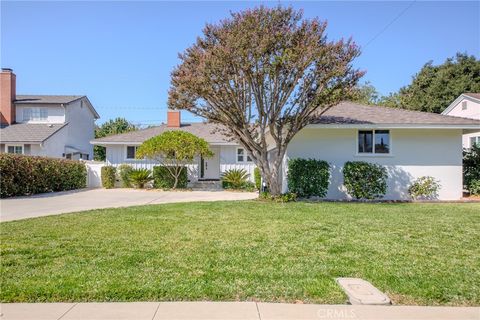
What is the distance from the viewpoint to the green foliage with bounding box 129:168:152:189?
2078 centimetres

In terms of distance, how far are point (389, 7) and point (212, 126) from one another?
15.5 metres

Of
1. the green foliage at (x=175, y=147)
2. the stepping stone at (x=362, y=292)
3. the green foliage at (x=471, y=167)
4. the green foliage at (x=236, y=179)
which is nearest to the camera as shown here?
the stepping stone at (x=362, y=292)

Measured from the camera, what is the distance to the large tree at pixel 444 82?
3278 centimetres

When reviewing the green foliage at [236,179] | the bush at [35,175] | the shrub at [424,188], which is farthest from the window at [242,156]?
the shrub at [424,188]

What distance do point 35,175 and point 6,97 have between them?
13.4 metres

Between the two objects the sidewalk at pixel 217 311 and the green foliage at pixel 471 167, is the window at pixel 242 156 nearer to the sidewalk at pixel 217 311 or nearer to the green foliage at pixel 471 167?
the green foliage at pixel 471 167

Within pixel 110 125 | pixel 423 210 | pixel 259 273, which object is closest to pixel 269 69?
pixel 423 210

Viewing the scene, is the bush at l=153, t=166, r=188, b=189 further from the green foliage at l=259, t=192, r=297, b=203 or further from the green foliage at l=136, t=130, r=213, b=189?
the green foliage at l=259, t=192, r=297, b=203

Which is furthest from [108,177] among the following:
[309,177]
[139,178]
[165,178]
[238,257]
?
[238,257]

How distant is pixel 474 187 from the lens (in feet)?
50.1

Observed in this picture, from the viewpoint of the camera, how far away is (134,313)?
3.47 meters

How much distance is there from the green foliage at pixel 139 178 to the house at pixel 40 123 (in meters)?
7.22

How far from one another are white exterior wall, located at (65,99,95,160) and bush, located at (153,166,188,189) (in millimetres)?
9894

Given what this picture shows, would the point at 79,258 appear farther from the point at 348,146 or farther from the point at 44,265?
the point at 348,146
